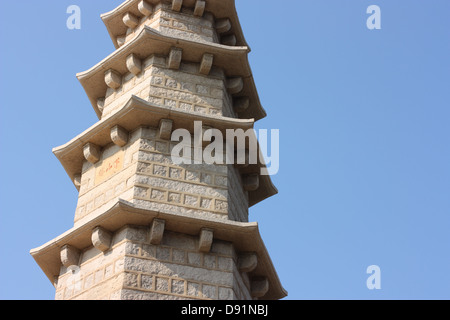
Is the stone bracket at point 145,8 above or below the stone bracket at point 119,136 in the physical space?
above

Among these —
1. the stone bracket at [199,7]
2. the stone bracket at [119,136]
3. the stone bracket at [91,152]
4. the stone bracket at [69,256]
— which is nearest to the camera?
the stone bracket at [69,256]

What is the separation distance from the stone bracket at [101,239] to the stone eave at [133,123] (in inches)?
101

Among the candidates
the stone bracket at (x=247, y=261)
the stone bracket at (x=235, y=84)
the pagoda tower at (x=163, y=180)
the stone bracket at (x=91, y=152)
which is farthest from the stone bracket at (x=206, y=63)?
the stone bracket at (x=247, y=261)

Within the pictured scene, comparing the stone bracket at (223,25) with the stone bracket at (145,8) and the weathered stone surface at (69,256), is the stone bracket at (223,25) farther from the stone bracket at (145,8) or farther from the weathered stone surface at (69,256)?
the weathered stone surface at (69,256)

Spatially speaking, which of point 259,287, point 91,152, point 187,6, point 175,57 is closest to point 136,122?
point 91,152

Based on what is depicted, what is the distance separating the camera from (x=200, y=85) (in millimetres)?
15133

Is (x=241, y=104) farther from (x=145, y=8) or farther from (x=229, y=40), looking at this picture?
(x=145, y=8)

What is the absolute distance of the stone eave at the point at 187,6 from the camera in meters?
17.1

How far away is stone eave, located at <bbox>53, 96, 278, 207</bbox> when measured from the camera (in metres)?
13.4
